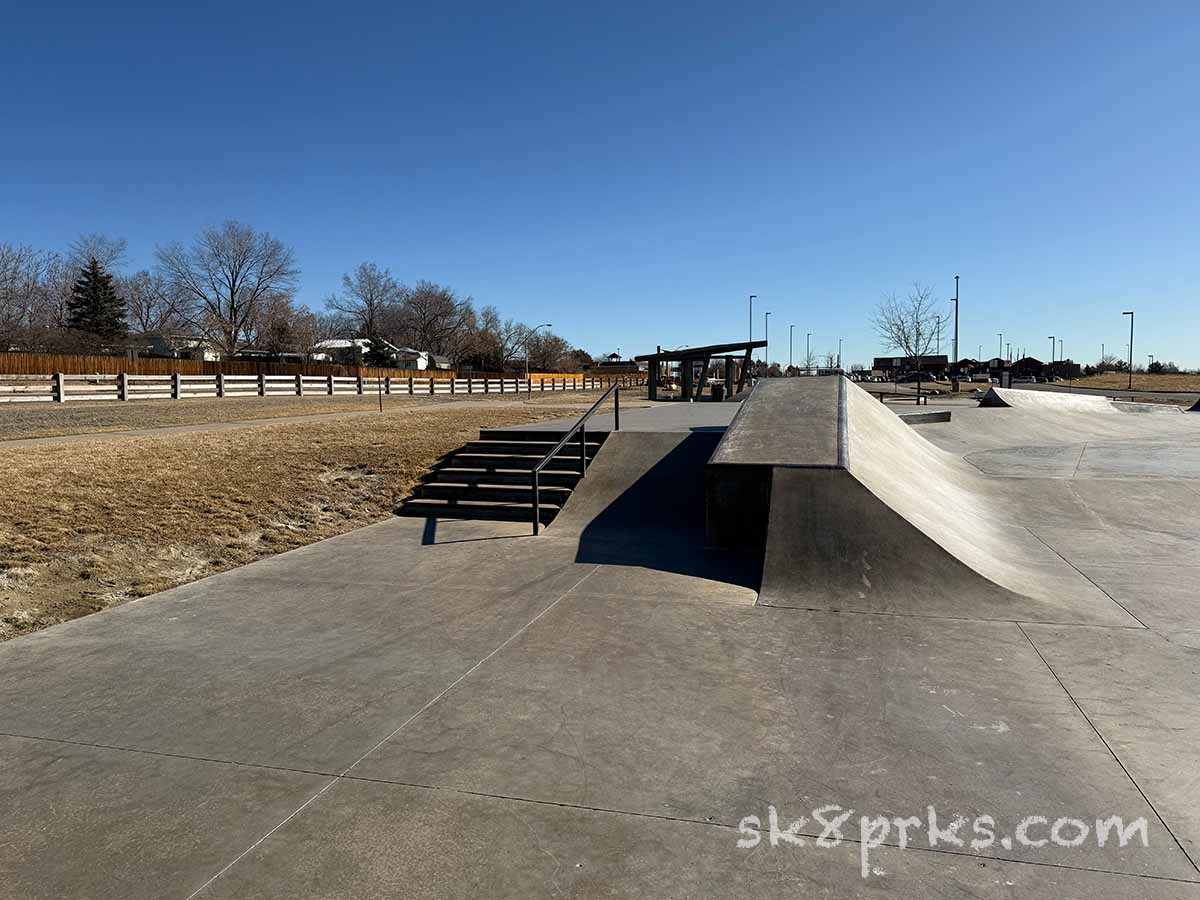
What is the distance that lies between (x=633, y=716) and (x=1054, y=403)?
2346cm

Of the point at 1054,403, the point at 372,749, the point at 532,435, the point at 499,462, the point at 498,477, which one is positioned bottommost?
the point at 372,749

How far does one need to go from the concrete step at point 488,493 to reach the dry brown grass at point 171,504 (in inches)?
19.2

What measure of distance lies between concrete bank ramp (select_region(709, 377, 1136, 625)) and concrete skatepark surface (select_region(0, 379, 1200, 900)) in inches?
1.3

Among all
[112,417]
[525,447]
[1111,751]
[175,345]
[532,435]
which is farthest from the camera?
[175,345]

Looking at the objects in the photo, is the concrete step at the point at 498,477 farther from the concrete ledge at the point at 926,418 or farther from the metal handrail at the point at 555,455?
the concrete ledge at the point at 926,418

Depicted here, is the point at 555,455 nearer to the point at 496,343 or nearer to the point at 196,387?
the point at 196,387

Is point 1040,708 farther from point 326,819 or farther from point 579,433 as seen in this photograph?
point 579,433

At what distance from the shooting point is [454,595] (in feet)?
20.4

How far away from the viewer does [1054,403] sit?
2236cm

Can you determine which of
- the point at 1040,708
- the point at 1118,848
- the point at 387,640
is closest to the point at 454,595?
the point at 387,640

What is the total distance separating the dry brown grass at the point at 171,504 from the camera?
6699mm

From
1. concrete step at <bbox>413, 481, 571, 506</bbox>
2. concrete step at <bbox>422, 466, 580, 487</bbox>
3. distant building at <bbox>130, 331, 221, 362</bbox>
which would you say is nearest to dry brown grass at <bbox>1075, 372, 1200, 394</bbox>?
concrete step at <bbox>422, 466, 580, 487</bbox>

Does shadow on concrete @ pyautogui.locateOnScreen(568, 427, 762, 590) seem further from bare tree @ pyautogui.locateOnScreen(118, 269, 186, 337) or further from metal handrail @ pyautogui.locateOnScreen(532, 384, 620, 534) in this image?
bare tree @ pyautogui.locateOnScreen(118, 269, 186, 337)

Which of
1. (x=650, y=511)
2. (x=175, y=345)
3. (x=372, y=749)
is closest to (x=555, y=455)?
(x=650, y=511)
